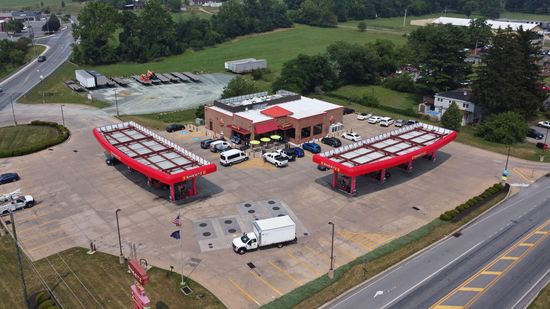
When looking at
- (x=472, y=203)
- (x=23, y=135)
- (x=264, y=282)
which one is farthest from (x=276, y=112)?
(x=23, y=135)

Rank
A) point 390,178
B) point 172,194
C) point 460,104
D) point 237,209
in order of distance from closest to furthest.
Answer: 1. point 237,209
2. point 172,194
3. point 390,178
4. point 460,104

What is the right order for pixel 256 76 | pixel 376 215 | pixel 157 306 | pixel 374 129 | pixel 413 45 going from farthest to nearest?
pixel 413 45 → pixel 256 76 → pixel 374 129 → pixel 376 215 → pixel 157 306

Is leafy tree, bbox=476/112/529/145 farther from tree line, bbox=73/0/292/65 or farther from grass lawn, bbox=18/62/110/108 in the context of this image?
tree line, bbox=73/0/292/65

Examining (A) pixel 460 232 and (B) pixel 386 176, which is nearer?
(A) pixel 460 232

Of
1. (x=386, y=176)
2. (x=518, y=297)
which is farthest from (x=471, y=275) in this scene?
(x=386, y=176)

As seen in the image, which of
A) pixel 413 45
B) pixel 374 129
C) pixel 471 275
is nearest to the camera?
pixel 471 275

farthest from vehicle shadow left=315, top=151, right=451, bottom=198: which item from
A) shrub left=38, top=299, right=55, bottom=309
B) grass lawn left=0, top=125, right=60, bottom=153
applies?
grass lawn left=0, top=125, right=60, bottom=153

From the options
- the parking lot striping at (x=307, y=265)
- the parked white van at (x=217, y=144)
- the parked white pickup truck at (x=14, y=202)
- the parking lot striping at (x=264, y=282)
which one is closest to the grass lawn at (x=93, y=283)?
the parking lot striping at (x=264, y=282)

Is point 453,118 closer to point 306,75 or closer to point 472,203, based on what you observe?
point 472,203

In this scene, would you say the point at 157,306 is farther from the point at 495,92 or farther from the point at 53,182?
the point at 495,92
